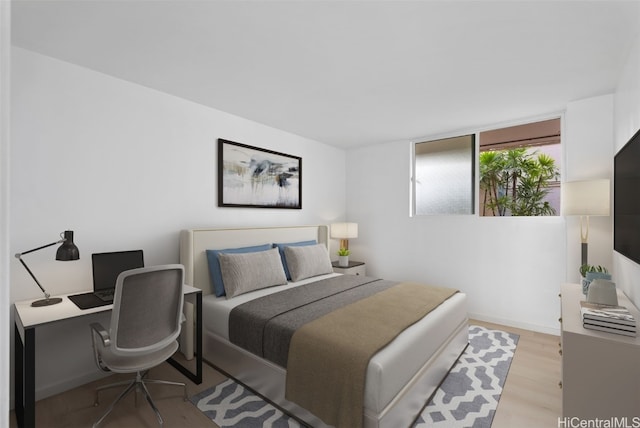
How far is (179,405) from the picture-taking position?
6.95ft

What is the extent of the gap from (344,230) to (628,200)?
10.1ft

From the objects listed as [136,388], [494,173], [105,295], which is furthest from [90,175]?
[494,173]

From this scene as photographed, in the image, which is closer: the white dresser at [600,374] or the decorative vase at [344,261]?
the white dresser at [600,374]

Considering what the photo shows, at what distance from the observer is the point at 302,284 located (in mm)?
3236

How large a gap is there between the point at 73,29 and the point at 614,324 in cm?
367

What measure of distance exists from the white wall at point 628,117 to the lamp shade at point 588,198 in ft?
1.25

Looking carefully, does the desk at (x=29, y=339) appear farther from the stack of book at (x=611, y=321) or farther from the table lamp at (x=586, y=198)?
the table lamp at (x=586, y=198)

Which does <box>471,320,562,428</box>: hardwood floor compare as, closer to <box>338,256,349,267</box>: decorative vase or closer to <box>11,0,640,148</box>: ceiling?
<box>338,256,349,267</box>: decorative vase

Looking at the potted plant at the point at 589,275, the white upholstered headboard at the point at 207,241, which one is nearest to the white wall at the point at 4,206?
the white upholstered headboard at the point at 207,241

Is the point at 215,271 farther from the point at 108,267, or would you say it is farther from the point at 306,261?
the point at 306,261

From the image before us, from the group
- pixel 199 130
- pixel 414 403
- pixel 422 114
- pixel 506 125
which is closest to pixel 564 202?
pixel 506 125

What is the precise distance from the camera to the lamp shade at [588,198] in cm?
256

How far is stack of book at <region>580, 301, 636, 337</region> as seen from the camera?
1.66m

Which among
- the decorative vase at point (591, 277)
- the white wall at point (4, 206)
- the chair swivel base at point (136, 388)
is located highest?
the white wall at point (4, 206)
